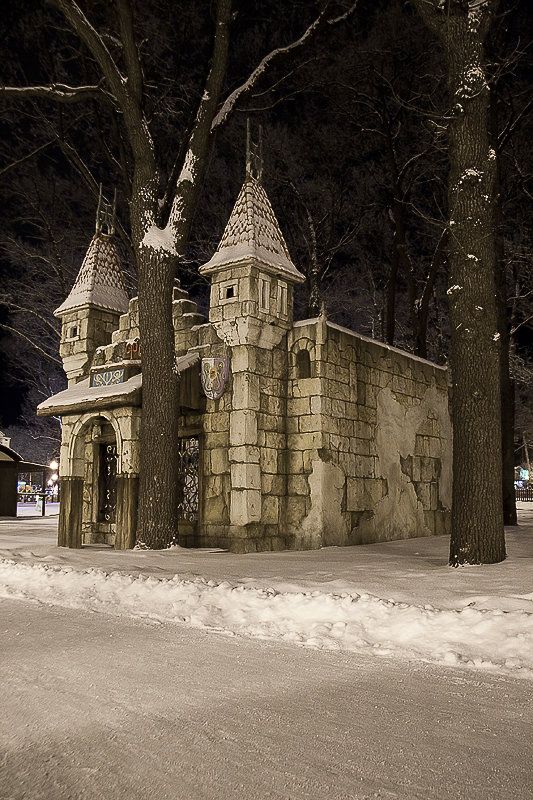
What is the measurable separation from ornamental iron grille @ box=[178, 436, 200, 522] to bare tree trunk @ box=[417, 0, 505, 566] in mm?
5038

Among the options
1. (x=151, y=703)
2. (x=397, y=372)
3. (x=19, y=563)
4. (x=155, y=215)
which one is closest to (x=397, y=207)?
(x=397, y=372)

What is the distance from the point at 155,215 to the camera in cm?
1151

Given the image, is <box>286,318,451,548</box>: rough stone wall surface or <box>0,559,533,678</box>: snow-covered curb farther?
<box>286,318,451,548</box>: rough stone wall surface

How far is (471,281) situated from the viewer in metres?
8.66

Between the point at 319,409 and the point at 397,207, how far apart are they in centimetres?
989

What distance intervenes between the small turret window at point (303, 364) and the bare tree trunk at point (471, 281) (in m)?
3.47

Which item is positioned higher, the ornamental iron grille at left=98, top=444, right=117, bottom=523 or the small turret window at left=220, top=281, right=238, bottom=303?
the small turret window at left=220, top=281, right=238, bottom=303

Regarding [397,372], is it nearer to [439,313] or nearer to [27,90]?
[27,90]

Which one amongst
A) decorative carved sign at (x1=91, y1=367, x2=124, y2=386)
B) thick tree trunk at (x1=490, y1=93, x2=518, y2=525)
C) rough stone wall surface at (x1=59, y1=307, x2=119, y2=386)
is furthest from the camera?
thick tree trunk at (x1=490, y1=93, x2=518, y2=525)

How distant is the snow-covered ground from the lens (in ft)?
14.7

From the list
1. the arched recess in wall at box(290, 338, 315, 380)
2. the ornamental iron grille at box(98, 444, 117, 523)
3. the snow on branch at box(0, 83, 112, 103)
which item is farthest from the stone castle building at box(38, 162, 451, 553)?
the snow on branch at box(0, 83, 112, 103)

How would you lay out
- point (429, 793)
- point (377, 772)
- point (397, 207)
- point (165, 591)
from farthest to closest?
point (397, 207), point (165, 591), point (377, 772), point (429, 793)

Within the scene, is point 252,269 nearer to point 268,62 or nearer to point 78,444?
point 78,444

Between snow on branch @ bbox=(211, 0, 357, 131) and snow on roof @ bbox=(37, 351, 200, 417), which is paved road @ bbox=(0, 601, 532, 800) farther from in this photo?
snow on branch @ bbox=(211, 0, 357, 131)
